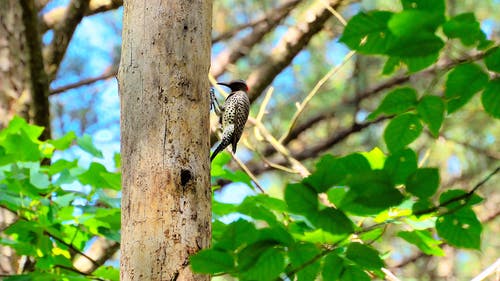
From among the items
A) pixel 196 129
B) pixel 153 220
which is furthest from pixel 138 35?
pixel 153 220

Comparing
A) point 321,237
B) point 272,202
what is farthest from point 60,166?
point 321,237

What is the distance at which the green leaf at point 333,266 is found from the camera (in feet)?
3.25

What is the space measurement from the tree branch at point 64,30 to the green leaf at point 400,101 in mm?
2592

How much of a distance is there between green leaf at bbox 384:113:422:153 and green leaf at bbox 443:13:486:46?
0.47 feet

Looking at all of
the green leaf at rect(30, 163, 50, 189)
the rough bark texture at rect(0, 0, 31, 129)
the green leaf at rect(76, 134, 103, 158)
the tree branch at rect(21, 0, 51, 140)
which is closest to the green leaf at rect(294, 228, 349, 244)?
the green leaf at rect(30, 163, 50, 189)

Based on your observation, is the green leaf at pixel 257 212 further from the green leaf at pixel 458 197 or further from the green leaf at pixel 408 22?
the green leaf at pixel 408 22

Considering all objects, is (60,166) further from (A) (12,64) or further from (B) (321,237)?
(A) (12,64)

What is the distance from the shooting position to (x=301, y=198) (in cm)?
84

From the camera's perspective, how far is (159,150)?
4.60ft

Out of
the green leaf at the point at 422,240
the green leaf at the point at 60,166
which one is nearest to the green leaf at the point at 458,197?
the green leaf at the point at 422,240

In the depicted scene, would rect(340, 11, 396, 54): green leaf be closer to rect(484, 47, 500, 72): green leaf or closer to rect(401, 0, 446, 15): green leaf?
rect(401, 0, 446, 15): green leaf

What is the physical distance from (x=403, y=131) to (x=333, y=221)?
0.69 feet

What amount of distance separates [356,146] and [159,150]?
3.45 meters

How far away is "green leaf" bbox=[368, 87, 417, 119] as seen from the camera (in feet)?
3.22
